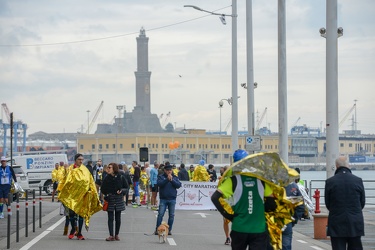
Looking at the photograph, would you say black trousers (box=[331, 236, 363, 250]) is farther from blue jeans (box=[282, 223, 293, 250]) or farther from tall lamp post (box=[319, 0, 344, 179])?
tall lamp post (box=[319, 0, 344, 179])

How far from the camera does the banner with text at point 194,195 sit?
37688 mm

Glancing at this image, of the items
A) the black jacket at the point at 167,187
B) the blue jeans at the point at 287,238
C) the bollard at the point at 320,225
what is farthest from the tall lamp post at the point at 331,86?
the blue jeans at the point at 287,238

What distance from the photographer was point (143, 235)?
2475 cm

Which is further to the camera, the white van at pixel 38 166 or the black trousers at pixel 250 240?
the white van at pixel 38 166

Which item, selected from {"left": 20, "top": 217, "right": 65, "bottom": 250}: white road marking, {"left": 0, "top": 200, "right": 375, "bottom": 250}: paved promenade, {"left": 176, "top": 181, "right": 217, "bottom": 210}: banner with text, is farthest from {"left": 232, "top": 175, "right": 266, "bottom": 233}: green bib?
{"left": 176, "top": 181, "right": 217, "bottom": 210}: banner with text

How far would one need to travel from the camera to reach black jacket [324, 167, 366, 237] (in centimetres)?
1431

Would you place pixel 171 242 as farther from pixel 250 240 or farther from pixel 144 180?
pixel 144 180

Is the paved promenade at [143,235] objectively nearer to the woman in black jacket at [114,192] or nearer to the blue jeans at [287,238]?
the woman in black jacket at [114,192]

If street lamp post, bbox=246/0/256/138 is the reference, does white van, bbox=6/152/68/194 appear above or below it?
below

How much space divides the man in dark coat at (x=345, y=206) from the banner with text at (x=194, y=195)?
23.2m

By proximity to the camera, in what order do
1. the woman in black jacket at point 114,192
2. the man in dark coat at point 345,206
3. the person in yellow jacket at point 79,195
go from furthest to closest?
the person in yellow jacket at point 79,195 < the woman in black jacket at point 114,192 < the man in dark coat at point 345,206

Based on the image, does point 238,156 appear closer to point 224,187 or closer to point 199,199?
point 224,187

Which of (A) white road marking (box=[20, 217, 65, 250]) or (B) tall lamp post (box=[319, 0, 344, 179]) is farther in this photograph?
(B) tall lamp post (box=[319, 0, 344, 179])

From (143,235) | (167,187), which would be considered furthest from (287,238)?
(143,235)
